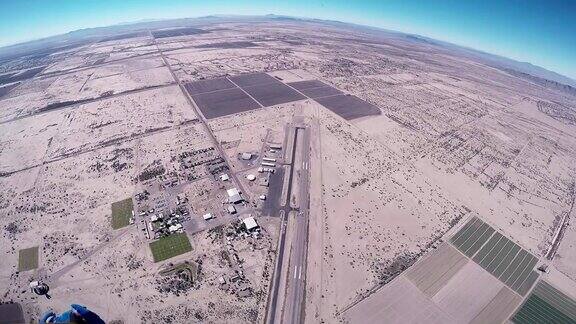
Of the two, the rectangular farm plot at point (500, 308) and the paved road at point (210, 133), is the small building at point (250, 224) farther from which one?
the rectangular farm plot at point (500, 308)

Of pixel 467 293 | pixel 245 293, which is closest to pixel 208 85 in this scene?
pixel 245 293

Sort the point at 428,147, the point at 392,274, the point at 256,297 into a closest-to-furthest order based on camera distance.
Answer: the point at 256,297, the point at 392,274, the point at 428,147

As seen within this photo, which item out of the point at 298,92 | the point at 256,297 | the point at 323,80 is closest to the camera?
the point at 256,297

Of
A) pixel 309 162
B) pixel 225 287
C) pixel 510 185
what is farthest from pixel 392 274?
pixel 510 185

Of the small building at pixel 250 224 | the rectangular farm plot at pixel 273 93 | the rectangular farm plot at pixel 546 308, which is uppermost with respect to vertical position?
the rectangular farm plot at pixel 273 93

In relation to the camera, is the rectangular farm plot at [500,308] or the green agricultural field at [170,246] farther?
the green agricultural field at [170,246]

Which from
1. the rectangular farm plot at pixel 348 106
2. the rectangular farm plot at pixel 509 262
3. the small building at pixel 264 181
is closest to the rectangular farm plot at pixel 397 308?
the rectangular farm plot at pixel 509 262

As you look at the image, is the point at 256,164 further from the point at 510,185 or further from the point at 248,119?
the point at 510,185
